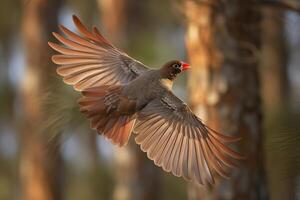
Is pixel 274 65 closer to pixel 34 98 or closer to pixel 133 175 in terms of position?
pixel 133 175

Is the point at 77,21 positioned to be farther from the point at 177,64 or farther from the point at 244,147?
the point at 244,147

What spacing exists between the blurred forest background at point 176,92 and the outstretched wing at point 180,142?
200 mm

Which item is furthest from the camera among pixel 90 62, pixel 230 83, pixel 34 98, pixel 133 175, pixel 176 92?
pixel 133 175

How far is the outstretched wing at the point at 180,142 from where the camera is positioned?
2.64 m

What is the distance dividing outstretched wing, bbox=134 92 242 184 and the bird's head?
7cm

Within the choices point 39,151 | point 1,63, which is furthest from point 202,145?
point 1,63

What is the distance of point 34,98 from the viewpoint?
6812 mm

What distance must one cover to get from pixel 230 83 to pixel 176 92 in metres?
0.52

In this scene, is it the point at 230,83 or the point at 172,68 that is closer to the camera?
the point at 172,68

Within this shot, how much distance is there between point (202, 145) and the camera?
2803mm

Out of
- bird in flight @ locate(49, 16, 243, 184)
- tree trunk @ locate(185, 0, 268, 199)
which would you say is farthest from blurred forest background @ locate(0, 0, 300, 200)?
bird in flight @ locate(49, 16, 243, 184)

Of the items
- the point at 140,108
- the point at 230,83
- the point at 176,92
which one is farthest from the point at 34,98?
the point at 140,108

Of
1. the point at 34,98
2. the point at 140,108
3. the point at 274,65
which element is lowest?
the point at 140,108

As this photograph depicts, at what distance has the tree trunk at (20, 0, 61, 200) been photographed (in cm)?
712
